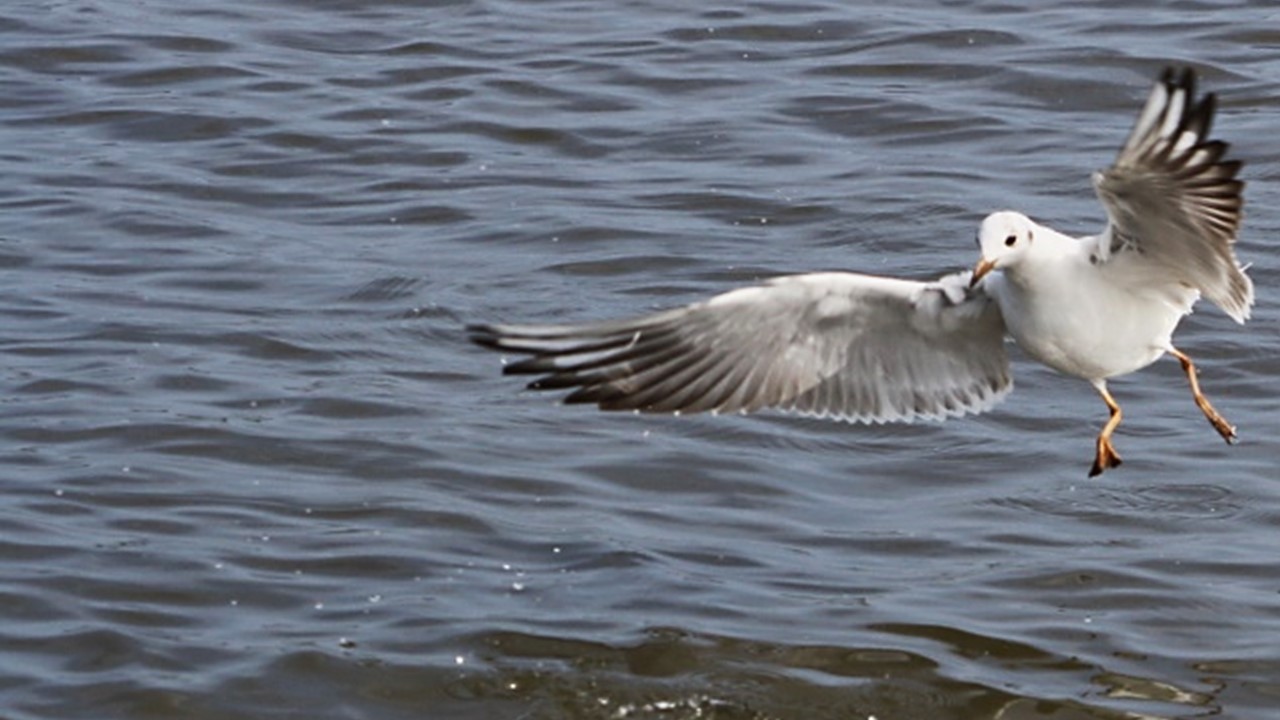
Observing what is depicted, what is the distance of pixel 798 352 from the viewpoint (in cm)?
802

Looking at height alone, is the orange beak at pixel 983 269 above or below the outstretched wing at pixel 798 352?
above

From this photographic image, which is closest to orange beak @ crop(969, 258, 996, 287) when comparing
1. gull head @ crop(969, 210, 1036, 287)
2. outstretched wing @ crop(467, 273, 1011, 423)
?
gull head @ crop(969, 210, 1036, 287)

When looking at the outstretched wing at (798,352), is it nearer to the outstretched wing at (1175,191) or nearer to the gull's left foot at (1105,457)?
the gull's left foot at (1105,457)

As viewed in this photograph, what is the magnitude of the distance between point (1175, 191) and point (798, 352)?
4.77ft

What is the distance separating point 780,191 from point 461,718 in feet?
15.8

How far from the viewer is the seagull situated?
691 centimetres

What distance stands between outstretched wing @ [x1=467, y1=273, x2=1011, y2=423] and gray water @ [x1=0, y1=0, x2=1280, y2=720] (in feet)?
1.97

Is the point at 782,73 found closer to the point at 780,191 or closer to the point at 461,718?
the point at 780,191

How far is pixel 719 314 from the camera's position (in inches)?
303

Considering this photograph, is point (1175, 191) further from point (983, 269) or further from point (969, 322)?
point (969, 322)

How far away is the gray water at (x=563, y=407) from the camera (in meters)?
7.95

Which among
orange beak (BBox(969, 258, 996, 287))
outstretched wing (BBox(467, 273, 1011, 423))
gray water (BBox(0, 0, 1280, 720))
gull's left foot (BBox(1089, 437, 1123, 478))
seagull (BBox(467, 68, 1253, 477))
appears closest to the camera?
seagull (BBox(467, 68, 1253, 477))

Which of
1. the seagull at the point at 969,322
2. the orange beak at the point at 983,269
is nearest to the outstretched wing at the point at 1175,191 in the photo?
the seagull at the point at 969,322

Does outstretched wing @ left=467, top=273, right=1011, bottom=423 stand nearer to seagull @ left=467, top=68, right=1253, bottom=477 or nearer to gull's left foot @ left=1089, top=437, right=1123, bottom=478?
seagull @ left=467, top=68, right=1253, bottom=477
